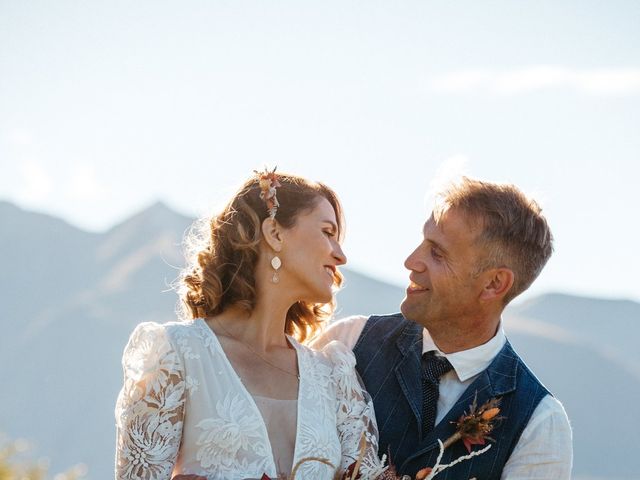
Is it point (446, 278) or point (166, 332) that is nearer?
point (166, 332)

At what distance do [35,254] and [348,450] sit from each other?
110 metres

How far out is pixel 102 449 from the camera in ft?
244

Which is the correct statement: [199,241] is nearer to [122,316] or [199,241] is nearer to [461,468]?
[461,468]

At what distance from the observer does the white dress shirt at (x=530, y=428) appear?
4.34m

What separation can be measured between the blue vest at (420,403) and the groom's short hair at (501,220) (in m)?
0.41

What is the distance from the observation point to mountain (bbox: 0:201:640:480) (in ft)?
253

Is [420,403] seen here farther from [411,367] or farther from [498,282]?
[498,282]

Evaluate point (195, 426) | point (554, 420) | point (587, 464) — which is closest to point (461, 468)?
point (554, 420)

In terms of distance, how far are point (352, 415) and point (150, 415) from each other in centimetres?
87

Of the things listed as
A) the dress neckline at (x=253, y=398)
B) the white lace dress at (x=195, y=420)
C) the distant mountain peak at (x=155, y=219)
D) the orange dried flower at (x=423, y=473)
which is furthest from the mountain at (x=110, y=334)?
the orange dried flower at (x=423, y=473)

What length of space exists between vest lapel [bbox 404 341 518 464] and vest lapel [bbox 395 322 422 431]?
0.29 ft

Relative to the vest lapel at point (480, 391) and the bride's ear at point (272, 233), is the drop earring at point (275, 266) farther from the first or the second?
the vest lapel at point (480, 391)

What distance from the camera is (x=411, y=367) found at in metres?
4.58

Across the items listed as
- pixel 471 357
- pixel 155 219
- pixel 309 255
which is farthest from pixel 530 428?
pixel 155 219
